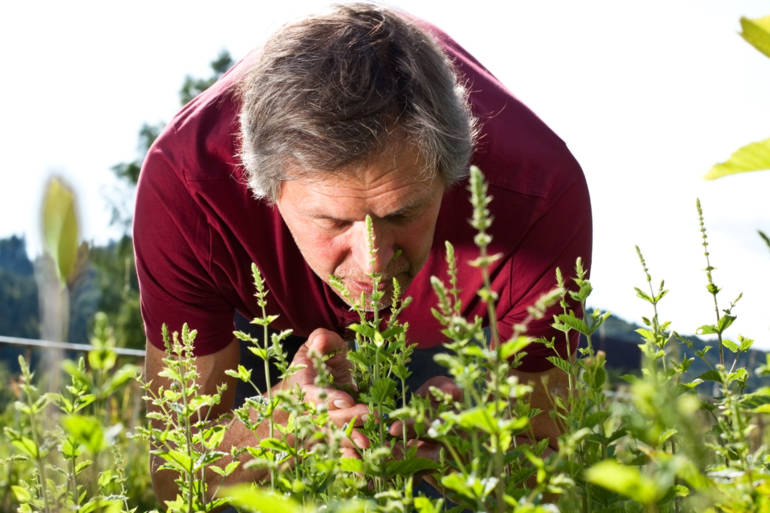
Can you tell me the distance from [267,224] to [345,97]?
0.80 meters

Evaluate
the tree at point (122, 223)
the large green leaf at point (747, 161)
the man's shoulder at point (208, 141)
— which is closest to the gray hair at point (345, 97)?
the man's shoulder at point (208, 141)

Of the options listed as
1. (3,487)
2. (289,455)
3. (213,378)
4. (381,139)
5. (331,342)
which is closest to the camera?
(289,455)

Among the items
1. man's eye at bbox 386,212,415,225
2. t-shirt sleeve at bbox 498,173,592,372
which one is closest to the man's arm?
man's eye at bbox 386,212,415,225

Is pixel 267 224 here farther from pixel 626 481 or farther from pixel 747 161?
pixel 626 481

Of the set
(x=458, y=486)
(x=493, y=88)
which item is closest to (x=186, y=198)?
(x=493, y=88)

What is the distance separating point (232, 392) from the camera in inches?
114

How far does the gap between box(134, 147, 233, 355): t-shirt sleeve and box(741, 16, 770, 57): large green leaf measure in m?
2.08

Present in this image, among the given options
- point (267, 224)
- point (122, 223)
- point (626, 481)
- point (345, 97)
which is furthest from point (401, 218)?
point (122, 223)

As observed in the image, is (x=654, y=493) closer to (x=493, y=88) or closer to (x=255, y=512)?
(x=255, y=512)

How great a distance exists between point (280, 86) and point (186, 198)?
69 cm

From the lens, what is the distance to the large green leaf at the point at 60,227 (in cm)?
67

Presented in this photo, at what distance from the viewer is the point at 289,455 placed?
901mm

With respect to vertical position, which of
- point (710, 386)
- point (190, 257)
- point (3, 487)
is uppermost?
point (190, 257)

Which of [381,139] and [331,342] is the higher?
[381,139]
